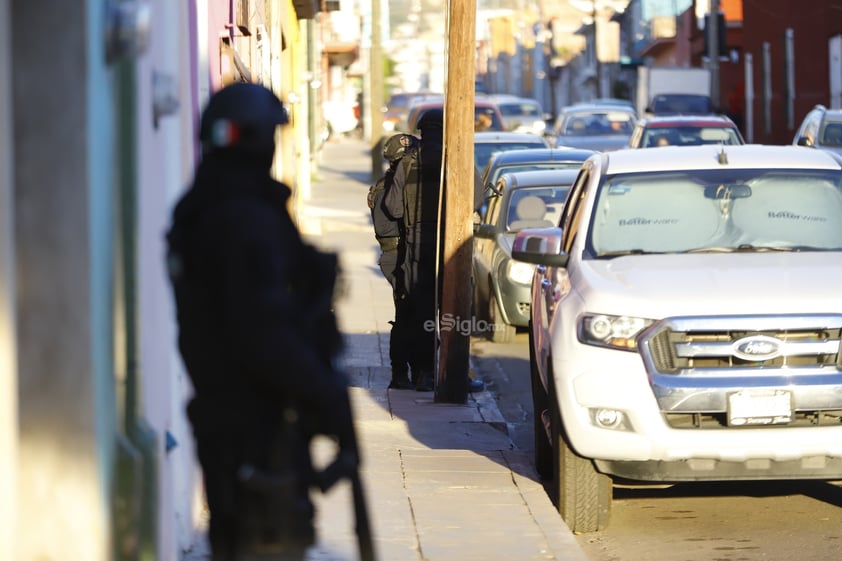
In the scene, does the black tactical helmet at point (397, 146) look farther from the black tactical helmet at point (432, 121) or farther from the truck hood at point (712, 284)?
the truck hood at point (712, 284)

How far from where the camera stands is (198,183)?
418 centimetres

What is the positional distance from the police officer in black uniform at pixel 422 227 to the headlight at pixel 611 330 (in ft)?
13.4

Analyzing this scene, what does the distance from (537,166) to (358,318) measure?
285 centimetres

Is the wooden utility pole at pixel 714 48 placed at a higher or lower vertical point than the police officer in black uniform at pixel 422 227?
higher

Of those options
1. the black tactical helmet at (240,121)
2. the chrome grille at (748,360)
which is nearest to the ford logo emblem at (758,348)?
the chrome grille at (748,360)

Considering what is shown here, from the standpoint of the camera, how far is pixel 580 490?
25.0ft

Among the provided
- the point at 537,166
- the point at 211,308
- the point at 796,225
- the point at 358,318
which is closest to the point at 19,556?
the point at 211,308

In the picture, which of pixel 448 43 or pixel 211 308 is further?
pixel 448 43

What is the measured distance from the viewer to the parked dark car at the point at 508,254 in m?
14.4

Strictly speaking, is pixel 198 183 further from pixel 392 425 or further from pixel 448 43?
pixel 448 43

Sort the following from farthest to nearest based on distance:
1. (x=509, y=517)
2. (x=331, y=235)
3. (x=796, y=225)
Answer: (x=331, y=235) → (x=796, y=225) → (x=509, y=517)

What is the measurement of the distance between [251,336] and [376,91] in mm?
30826

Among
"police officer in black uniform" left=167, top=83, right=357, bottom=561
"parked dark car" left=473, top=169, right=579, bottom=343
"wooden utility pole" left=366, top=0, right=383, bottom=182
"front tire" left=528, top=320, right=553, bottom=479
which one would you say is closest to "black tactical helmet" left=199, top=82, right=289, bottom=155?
"police officer in black uniform" left=167, top=83, right=357, bottom=561

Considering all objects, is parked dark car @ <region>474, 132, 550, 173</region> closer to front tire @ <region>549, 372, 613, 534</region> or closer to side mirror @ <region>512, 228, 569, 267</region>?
side mirror @ <region>512, 228, 569, 267</region>
